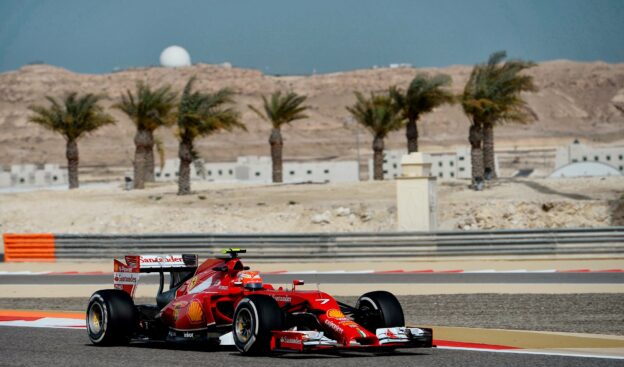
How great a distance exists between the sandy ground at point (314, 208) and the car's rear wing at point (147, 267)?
25898mm

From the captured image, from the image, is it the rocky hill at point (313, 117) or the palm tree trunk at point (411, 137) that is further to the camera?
the rocky hill at point (313, 117)

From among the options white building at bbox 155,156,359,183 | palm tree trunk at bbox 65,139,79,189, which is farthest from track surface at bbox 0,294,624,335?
white building at bbox 155,156,359,183

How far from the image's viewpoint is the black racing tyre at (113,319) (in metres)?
12.9

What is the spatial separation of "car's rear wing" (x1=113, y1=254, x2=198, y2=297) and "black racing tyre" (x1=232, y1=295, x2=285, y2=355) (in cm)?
254

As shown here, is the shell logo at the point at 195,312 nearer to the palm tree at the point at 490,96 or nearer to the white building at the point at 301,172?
the palm tree at the point at 490,96

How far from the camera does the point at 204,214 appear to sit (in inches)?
1763

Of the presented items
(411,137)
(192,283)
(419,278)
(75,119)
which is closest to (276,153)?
(411,137)

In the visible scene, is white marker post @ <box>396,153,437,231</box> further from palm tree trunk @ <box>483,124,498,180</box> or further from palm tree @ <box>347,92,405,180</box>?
palm tree @ <box>347,92,405,180</box>

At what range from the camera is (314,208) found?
144ft

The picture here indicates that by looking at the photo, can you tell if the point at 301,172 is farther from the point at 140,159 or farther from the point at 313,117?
the point at 313,117

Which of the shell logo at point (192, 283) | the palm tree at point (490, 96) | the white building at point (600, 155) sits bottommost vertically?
the shell logo at point (192, 283)

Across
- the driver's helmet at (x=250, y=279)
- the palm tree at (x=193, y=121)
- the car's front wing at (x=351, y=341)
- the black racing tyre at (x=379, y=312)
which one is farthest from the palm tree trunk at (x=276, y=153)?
the car's front wing at (x=351, y=341)

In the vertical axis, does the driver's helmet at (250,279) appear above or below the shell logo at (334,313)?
above

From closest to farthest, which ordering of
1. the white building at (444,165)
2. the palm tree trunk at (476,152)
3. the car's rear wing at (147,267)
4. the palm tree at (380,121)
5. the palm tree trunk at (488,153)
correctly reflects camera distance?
the car's rear wing at (147,267) < the palm tree trunk at (476,152) < the palm tree trunk at (488,153) < the palm tree at (380,121) < the white building at (444,165)
